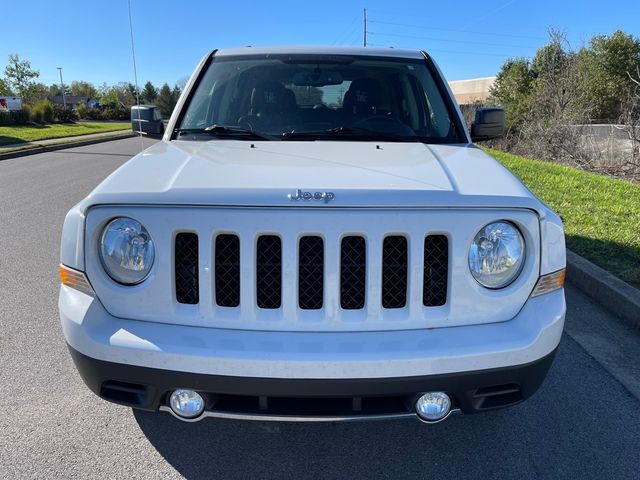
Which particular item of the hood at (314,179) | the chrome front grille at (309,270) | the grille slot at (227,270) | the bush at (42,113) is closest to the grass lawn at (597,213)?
the hood at (314,179)

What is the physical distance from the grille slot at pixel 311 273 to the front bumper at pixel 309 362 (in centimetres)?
13

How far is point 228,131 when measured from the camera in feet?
10.1

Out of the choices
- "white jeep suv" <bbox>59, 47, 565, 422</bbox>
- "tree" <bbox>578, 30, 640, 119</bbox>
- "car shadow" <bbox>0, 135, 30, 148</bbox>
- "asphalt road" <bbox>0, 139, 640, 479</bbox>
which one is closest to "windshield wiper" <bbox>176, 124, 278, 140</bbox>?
"white jeep suv" <bbox>59, 47, 565, 422</bbox>

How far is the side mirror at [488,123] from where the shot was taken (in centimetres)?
373

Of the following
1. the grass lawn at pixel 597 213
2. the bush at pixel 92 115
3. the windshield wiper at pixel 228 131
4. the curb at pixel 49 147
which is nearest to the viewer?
the windshield wiper at pixel 228 131

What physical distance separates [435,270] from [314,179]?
593mm

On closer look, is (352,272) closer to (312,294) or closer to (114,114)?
(312,294)

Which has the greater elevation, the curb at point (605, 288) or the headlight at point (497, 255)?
the headlight at point (497, 255)

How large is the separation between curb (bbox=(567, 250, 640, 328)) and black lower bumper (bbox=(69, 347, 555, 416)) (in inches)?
85.5

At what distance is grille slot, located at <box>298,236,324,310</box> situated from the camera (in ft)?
6.39

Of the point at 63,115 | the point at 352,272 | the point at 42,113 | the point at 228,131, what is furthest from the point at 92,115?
the point at 352,272

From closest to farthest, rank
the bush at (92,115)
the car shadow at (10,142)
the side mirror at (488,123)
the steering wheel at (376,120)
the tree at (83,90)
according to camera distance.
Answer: the steering wheel at (376,120) → the side mirror at (488,123) → the car shadow at (10,142) → the bush at (92,115) → the tree at (83,90)

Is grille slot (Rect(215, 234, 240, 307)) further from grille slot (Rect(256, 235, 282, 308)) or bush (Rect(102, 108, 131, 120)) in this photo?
bush (Rect(102, 108, 131, 120))

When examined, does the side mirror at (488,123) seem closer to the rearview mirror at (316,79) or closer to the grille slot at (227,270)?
the rearview mirror at (316,79)
